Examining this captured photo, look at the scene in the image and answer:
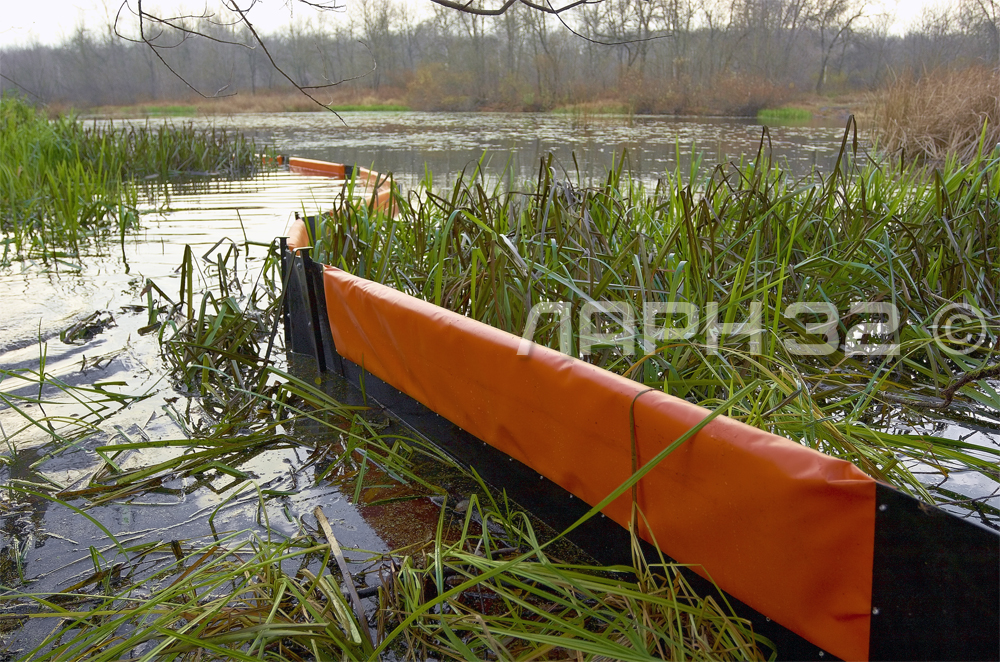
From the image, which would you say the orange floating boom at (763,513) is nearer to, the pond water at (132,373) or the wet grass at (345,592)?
the wet grass at (345,592)

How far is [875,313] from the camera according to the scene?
244cm

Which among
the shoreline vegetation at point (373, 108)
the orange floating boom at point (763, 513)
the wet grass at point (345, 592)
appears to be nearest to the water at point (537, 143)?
the shoreline vegetation at point (373, 108)

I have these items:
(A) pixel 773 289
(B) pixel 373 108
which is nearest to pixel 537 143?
(A) pixel 773 289

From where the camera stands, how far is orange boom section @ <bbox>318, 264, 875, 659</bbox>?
1.02m

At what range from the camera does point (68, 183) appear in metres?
5.22

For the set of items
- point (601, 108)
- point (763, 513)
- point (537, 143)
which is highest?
point (601, 108)

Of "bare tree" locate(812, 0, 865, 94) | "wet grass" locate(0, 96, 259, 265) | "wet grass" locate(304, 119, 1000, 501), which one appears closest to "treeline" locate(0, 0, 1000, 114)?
"bare tree" locate(812, 0, 865, 94)

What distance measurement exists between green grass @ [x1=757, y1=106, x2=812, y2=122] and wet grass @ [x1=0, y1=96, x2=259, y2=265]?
16.7m

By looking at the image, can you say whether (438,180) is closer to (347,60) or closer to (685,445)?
(685,445)

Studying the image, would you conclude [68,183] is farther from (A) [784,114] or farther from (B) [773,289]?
(A) [784,114]

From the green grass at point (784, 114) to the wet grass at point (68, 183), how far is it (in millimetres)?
16676

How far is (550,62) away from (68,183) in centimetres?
1775

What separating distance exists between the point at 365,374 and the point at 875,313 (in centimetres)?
179

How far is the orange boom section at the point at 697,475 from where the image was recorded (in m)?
1.02
